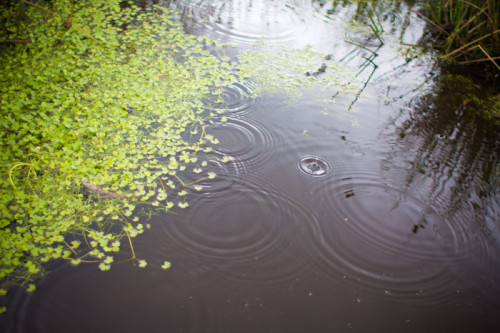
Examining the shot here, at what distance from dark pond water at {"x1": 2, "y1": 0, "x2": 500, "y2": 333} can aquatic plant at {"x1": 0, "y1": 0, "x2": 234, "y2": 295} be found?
166 millimetres

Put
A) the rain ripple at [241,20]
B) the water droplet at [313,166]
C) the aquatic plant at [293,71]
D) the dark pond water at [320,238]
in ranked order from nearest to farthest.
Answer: the dark pond water at [320,238] < the water droplet at [313,166] < the aquatic plant at [293,71] < the rain ripple at [241,20]

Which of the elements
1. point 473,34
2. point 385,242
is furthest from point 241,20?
point 385,242

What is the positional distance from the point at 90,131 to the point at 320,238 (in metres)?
1.82

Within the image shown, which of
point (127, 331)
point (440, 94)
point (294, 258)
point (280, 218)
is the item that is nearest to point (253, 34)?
point (440, 94)

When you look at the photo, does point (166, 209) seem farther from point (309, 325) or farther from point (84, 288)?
point (309, 325)

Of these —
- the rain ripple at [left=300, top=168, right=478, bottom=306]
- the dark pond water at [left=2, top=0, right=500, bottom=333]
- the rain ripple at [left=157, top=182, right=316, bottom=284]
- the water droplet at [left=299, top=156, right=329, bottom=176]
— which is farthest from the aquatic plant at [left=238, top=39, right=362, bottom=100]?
the rain ripple at [left=157, top=182, right=316, bottom=284]

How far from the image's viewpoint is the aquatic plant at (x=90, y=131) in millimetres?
1780

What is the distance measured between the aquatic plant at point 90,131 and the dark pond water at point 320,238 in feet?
0.54

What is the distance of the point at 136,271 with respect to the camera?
1707 mm

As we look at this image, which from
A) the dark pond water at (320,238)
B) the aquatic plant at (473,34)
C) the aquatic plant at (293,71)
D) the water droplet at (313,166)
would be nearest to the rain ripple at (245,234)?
the dark pond water at (320,238)

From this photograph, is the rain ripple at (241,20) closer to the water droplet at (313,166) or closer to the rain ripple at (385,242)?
the water droplet at (313,166)

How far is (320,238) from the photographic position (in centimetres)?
200

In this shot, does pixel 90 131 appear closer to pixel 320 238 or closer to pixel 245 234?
pixel 245 234

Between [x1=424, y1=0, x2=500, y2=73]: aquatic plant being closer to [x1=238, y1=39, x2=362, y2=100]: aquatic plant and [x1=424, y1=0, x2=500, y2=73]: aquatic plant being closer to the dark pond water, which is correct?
the dark pond water
